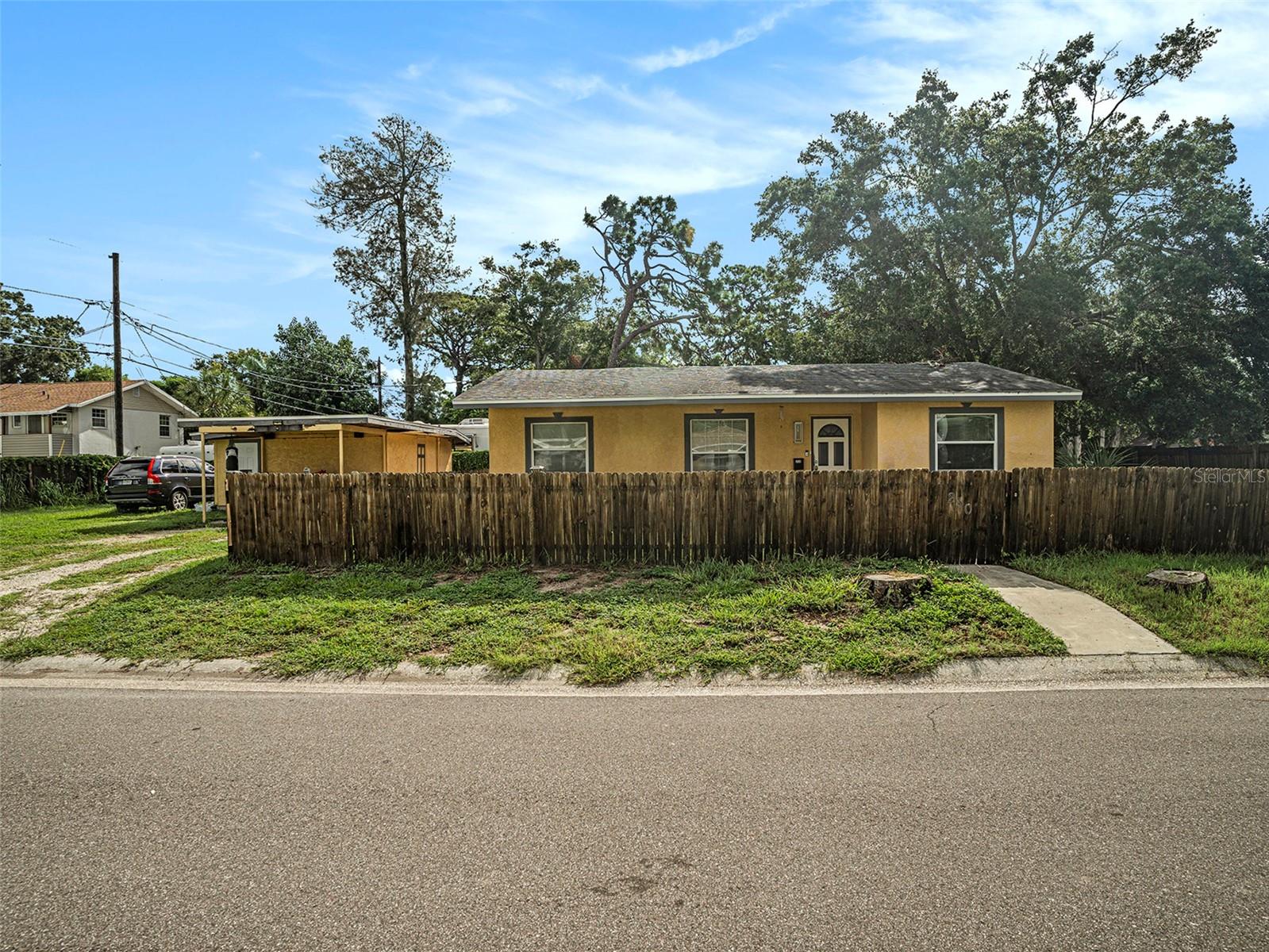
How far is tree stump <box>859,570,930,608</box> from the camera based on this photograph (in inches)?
266

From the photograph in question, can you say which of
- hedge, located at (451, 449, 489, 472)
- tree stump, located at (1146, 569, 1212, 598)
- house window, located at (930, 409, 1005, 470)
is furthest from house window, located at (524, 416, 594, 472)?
hedge, located at (451, 449, 489, 472)

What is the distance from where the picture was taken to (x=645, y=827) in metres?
3.11

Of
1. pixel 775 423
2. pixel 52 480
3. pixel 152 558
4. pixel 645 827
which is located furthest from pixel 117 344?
pixel 645 827

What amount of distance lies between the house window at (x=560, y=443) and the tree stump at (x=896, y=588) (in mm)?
7901

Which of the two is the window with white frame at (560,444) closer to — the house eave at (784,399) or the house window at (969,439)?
the house eave at (784,399)

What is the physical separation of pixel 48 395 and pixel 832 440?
36.3 metres

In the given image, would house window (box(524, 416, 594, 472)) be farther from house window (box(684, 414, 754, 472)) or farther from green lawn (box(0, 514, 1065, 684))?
green lawn (box(0, 514, 1065, 684))

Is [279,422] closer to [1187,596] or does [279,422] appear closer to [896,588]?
[896,588]

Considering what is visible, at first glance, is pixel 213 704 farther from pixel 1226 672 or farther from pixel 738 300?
pixel 738 300

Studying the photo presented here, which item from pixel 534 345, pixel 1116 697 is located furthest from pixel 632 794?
pixel 534 345

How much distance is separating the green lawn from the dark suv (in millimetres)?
12709

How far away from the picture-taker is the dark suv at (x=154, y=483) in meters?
18.9

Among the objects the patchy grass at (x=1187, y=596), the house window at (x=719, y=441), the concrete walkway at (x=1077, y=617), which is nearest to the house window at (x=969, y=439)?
the house window at (x=719, y=441)

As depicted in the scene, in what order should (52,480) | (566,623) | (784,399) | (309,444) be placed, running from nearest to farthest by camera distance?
(566,623) < (784,399) < (309,444) < (52,480)
